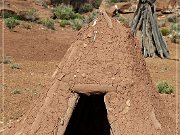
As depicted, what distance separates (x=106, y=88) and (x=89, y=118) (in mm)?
1593

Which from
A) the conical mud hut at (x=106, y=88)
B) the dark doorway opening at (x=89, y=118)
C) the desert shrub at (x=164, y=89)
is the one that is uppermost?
the conical mud hut at (x=106, y=88)

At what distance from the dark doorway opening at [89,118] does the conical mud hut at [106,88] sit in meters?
1.06

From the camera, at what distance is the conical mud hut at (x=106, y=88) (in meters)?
5.91

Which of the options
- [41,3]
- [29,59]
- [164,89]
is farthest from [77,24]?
[164,89]

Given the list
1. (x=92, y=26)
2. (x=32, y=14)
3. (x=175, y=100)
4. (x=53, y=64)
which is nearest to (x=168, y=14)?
(x=32, y=14)

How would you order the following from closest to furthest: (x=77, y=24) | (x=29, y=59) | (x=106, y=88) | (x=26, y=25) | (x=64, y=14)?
(x=106, y=88), (x=29, y=59), (x=26, y=25), (x=77, y=24), (x=64, y=14)

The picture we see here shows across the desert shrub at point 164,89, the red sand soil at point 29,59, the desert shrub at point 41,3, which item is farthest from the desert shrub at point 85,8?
the desert shrub at point 164,89

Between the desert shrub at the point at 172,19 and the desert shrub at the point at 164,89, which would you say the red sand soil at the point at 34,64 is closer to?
the desert shrub at the point at 164,89

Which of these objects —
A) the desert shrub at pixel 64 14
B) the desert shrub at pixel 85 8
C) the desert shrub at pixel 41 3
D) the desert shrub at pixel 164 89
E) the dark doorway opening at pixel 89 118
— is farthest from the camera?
the desert shrub at pixel 41 3

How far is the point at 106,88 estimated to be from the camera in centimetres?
596

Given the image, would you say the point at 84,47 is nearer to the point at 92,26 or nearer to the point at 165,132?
the point at 92,26

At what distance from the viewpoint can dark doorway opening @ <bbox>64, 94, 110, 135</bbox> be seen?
24.0ft

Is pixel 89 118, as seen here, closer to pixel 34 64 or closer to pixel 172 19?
pixel 34 64

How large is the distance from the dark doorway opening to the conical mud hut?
1064 mm
